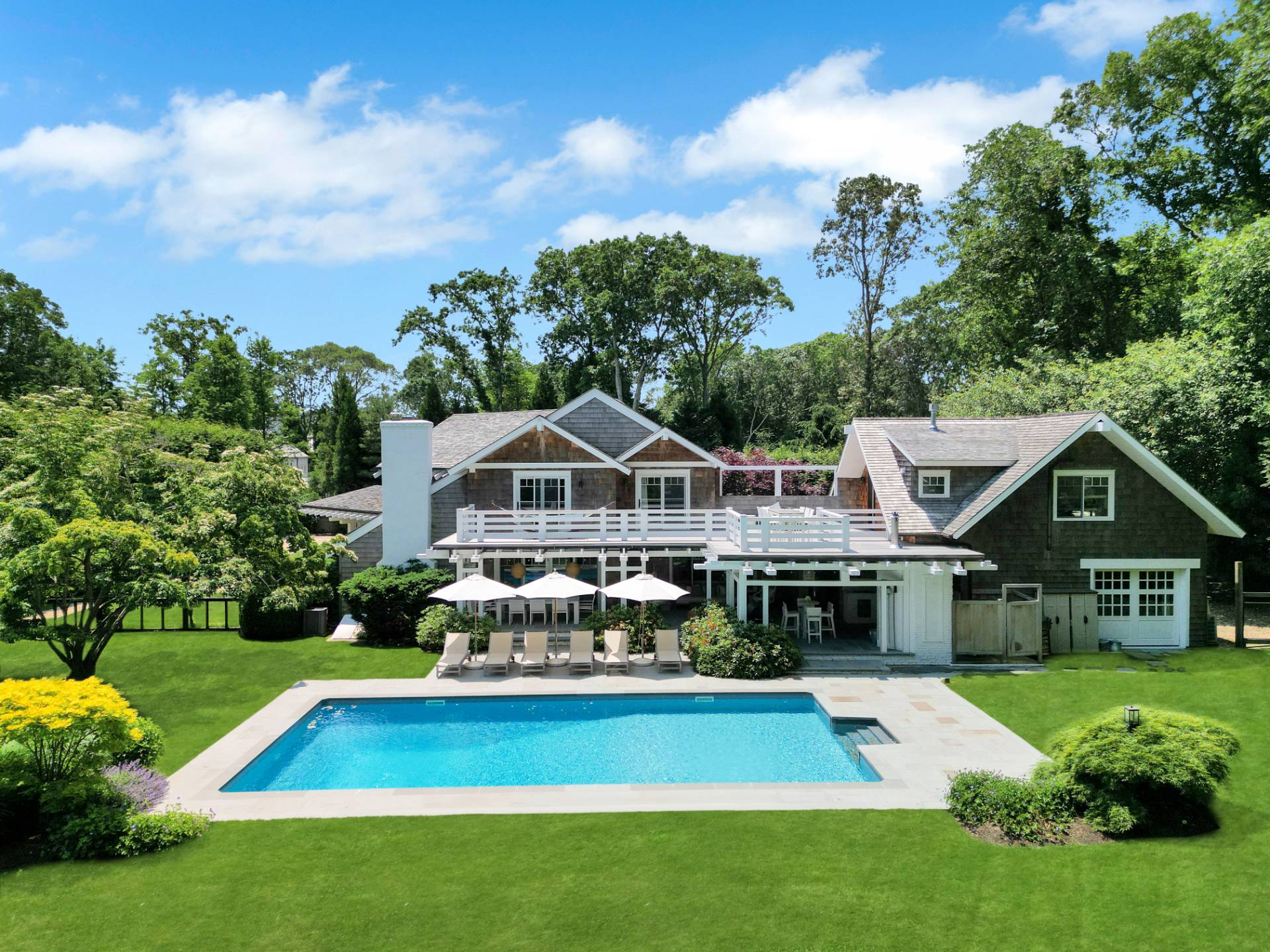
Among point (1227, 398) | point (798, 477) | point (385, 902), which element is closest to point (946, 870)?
point (385, 902)

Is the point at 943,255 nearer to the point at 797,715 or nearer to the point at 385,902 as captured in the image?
the point at 797,715

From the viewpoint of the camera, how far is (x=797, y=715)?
631 inches

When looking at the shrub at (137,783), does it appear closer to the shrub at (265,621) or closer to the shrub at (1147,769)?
the shrub at (265,621)

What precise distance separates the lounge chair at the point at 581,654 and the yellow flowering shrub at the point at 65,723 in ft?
30.8

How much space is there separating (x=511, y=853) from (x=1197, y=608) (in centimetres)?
1936

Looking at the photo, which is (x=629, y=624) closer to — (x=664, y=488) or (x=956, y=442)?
(x=664, y=488)

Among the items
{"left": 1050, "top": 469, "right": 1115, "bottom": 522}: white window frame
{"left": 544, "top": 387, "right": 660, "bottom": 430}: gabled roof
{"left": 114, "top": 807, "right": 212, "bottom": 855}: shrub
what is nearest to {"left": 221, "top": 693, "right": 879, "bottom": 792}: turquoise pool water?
{"left": 114, "top": 807, "right": 212, "bottom": 855}: shrub

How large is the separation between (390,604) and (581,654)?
6.14 m

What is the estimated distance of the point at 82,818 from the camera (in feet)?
33.0

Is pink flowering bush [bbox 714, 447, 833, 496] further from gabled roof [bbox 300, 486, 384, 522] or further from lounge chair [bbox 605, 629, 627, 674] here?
lounge chair [bbox 605, 629, 627, 674]

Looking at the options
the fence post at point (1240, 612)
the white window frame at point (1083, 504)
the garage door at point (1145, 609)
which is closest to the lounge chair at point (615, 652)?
the white window frame at point (1083, 504)

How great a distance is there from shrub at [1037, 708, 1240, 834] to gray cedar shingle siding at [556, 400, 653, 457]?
1792 centimetres

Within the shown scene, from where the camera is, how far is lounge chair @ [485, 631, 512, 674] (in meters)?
18.6

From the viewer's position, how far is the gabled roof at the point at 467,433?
2833 cm
